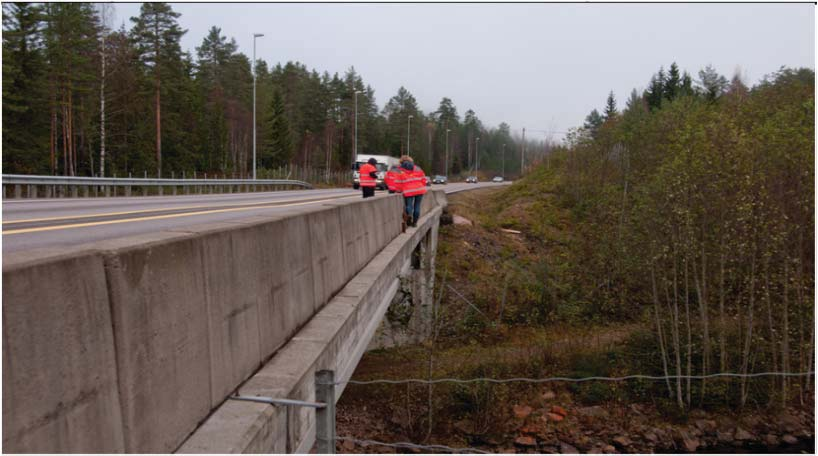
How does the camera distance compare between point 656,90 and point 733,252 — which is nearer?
point 733,252

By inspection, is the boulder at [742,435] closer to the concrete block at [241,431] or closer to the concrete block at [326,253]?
the concrete block at [326,253]

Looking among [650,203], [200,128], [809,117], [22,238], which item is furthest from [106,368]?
[200,128]

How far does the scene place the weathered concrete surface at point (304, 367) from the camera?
136 inches

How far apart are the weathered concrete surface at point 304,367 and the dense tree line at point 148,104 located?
32.1m

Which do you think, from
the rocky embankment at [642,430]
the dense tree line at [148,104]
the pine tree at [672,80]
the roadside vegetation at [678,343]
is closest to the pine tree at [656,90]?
the pine tree at [672,80]

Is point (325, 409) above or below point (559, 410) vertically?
above

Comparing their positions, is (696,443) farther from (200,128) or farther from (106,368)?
(200,128)

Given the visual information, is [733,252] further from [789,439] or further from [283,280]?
[283,280]

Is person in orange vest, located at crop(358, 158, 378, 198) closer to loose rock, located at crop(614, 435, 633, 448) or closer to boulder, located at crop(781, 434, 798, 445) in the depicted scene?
loose rock, located at crop(614, 435, 633, 448)

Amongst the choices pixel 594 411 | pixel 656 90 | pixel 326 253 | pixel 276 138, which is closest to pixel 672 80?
pixel 656 90

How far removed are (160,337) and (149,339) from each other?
3.7 inches

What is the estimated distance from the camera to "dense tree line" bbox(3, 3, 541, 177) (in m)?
37.2

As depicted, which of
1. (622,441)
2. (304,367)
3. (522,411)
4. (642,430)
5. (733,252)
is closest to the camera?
(304,367)

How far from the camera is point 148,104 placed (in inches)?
Answer: 1981
